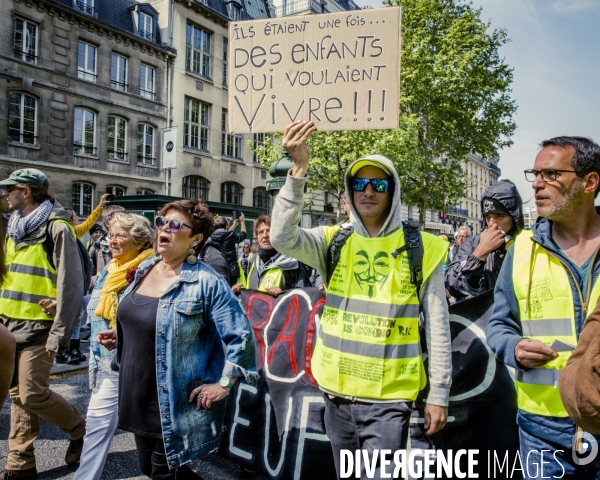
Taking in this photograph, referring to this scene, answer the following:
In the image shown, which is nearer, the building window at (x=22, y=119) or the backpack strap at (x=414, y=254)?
the backpack strap at (x=414, y=254)

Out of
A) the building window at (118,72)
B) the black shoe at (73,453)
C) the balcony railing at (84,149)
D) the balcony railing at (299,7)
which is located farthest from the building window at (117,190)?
the black shoe at (73,453)

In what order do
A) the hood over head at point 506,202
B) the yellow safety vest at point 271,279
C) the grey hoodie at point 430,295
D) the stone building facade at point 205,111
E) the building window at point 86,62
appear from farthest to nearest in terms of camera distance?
the stone building facade at point 205,111, the building window at point 86,62, the yellow safety vest at point 271,279, the hood over head at point 506,202, the grey hoodie at point 430,295

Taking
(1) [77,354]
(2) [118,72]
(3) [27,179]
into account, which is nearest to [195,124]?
(2) [118,72]

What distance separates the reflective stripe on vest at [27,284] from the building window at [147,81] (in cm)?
2258

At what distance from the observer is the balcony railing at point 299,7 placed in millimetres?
35062

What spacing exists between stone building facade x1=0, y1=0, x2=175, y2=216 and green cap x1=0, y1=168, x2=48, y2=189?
688 inches

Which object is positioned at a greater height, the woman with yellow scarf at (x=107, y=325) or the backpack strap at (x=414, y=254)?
the backpack strap at (x=414, y=254)

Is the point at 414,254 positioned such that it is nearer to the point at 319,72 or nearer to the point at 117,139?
the point at 319,72

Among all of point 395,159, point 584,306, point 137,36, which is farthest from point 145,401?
point 137,36

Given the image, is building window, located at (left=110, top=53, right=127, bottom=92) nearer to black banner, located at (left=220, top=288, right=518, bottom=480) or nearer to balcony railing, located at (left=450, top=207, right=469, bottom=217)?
black banner, located at (left=220, top=288, right=518, bottom=480)

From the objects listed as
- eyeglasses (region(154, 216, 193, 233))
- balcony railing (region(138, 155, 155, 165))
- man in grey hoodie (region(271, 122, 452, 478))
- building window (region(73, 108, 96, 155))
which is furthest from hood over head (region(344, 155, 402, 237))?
balcony railing (region(138, 155, 155, 165))

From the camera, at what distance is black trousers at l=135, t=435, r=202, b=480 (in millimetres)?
2469

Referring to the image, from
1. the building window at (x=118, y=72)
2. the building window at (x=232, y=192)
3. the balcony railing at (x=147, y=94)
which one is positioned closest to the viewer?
the building window at (x=118, y=72)

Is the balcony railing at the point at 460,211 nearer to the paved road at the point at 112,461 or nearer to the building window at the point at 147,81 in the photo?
the building window at the point at 147,81
